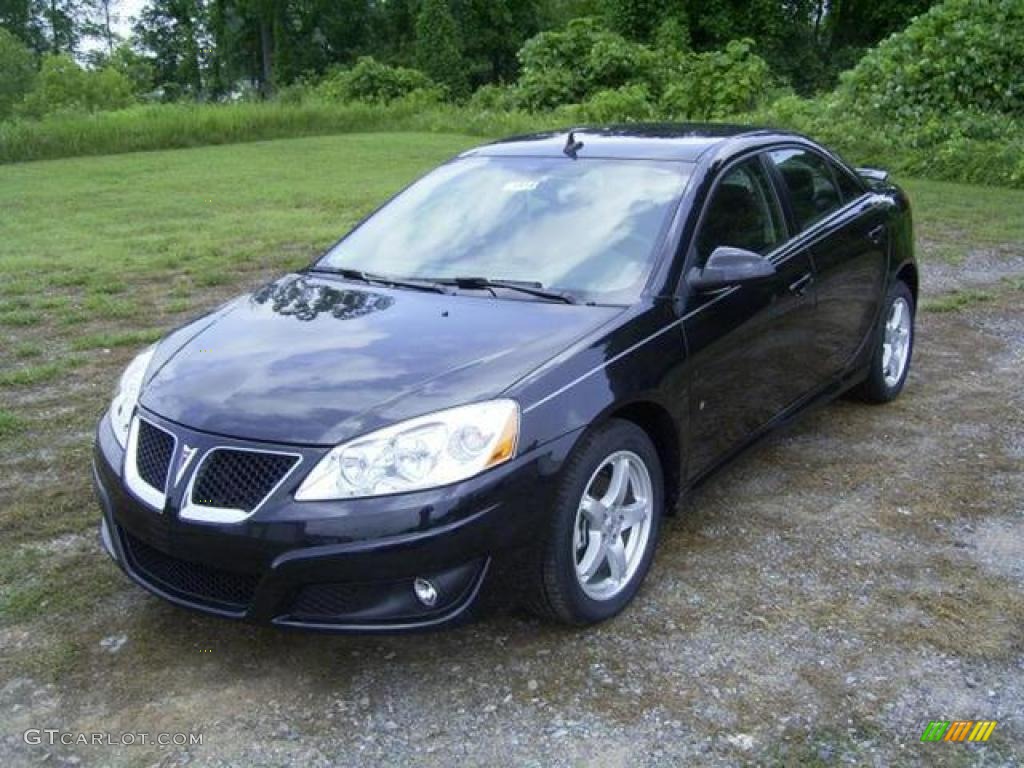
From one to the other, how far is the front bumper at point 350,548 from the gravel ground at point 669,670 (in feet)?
0.81

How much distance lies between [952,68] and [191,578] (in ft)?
52.3

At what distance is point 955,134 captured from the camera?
49.4ft

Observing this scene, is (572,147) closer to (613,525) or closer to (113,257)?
(613,525)

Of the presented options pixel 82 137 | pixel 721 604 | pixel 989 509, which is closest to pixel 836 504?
pixel 989 509

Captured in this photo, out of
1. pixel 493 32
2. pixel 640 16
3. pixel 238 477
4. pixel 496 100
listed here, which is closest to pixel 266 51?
pixel 493 32

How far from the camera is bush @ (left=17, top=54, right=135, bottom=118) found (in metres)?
45.9

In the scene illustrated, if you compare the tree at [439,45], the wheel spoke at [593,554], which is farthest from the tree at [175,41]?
the wheel spoke at [593,554]

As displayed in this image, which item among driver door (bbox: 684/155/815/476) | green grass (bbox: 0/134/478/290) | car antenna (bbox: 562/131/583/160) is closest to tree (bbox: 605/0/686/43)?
green grass (bbox: 0/134/478/290)

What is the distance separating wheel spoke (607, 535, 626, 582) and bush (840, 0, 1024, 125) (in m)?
14.5

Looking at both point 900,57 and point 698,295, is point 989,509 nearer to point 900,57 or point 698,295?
point 698,295

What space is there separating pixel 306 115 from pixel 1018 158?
15.9 meters

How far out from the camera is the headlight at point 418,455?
2986 mm

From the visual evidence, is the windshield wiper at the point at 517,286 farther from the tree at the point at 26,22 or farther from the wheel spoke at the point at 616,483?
the tree at the point at 26,22

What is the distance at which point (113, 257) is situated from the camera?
32.6 ft
